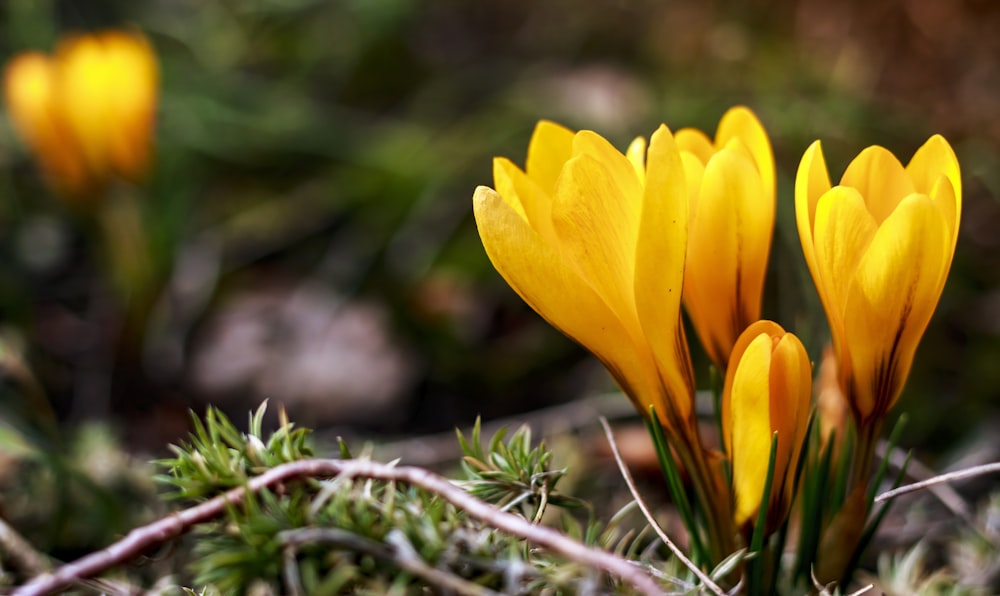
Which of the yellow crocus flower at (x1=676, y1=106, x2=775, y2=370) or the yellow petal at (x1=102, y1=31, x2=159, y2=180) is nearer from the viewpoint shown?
the yellow crocus flower at (x1=676, y1=106, x2=775, y2=370)

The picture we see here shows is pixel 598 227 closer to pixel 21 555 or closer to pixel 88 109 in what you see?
pixel 21 555

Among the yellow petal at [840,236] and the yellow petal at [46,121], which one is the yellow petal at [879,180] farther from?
the yellow petal at [46,121]

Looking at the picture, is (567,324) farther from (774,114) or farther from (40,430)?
(774,114)

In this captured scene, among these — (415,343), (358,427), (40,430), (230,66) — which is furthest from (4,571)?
(230,66)

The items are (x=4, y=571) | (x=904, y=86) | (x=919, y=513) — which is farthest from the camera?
(x=904, y=86)

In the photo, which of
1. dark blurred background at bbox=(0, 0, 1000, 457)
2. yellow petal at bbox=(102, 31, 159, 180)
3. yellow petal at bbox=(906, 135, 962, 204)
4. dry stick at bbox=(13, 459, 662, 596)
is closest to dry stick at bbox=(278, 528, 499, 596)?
dry stick at bbox=(13, 459, 662, 596)

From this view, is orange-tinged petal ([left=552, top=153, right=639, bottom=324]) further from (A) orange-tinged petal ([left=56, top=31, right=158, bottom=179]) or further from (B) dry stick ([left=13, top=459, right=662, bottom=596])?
(A) orange-tinged petal ([left=56, top=31, right=158, bottom=179])
